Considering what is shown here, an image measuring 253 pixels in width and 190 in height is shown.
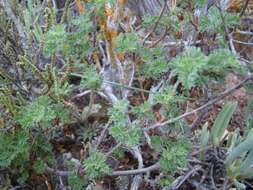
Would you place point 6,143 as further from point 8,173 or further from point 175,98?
point 175,98

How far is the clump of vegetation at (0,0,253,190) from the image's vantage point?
148cm

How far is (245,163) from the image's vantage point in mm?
1662

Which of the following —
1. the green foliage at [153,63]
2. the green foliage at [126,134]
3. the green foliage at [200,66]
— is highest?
the green foliage at [200,66]

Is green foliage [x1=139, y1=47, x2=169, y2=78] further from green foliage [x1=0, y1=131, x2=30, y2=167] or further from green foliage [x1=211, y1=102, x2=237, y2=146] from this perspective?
green foliage [x1=0, y1=131, x2=30, y2=167]

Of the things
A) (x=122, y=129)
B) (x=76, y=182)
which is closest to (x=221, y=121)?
(x=122, y=129)

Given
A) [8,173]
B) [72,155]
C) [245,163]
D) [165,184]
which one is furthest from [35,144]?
[245,163]

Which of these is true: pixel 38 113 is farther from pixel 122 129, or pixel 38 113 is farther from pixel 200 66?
pixel 200 66

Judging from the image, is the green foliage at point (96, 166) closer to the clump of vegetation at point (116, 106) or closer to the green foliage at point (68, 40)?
the clump of vegetation at point (116, 106)

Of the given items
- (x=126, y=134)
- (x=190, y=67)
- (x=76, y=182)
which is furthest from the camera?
(x=76, y=182)

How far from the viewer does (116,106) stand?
1.43 metres

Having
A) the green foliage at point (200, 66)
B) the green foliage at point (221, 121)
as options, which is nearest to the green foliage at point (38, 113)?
the green foliage at point (200, 66)

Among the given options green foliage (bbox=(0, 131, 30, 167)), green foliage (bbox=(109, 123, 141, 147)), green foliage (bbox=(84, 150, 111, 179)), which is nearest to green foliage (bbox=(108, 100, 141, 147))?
green foliage (bbox=(109, 123, 141, 147))

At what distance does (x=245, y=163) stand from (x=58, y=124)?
72 cm

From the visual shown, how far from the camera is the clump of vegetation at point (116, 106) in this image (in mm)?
1480
